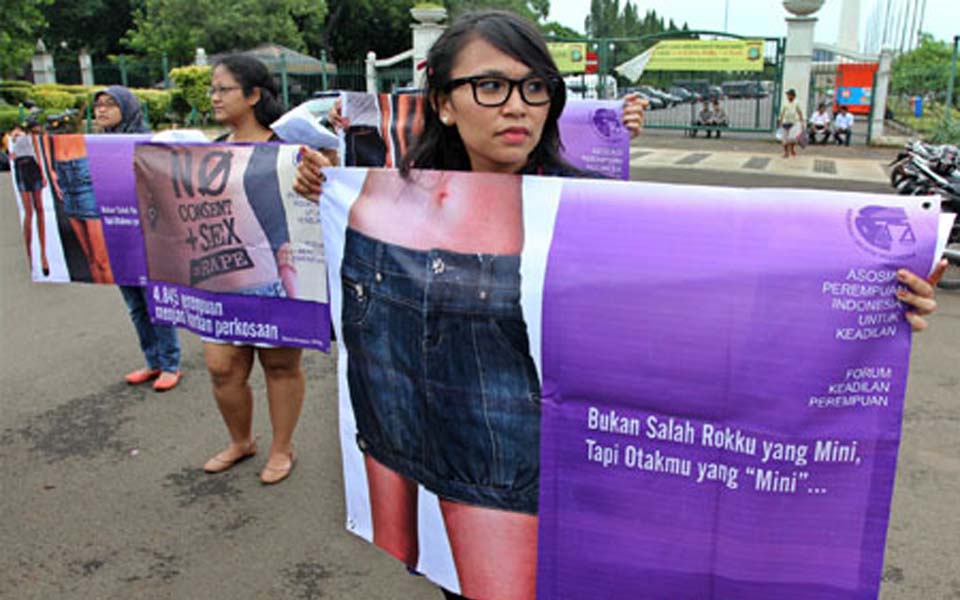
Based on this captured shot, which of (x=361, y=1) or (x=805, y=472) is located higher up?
(x=361, y=1)

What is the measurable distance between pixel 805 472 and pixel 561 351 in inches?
18.8

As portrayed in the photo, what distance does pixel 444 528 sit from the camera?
1.80 m

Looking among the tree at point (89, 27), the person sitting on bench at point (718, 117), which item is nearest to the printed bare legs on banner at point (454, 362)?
the person sitting on bench at point (718, 117)

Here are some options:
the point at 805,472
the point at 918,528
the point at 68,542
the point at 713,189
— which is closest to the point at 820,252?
the point at 713,189

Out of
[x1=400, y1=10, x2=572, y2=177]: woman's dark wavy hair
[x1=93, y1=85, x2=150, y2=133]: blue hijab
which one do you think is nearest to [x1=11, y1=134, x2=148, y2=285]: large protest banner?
[x1=93, y1=85, x2=150, y2=133]: blue hijab

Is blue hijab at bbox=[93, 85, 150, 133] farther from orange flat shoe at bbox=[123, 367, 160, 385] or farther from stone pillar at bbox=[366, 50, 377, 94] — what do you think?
stone pillar at bbox=[366, 50, 377, 94]

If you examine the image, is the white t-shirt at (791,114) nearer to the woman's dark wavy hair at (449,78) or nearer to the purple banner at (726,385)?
the woman's dark wavy hair at (449,78)

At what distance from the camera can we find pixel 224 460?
12.5 ft

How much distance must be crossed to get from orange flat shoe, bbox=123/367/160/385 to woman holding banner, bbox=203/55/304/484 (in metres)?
1.37

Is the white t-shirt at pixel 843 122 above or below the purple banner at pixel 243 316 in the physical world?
below

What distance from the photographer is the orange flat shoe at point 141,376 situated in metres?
4.91

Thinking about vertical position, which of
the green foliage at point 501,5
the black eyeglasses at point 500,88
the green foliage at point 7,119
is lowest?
the green foliage at point 7,119

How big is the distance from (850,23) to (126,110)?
6646cm

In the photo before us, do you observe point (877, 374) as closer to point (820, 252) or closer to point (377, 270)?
point (820, 252)
